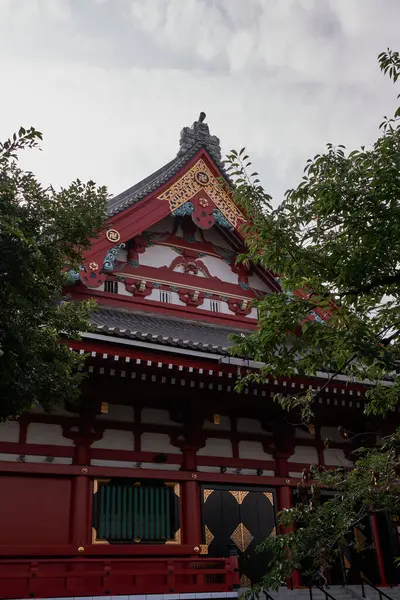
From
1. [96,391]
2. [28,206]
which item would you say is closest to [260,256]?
[28,206]

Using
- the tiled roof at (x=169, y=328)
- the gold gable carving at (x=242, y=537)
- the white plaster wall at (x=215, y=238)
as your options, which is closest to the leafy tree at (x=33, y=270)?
the tiled roof at (x=169, y=328)

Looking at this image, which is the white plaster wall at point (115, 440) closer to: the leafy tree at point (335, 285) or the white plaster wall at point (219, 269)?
the leafy tree at point (335, 285)

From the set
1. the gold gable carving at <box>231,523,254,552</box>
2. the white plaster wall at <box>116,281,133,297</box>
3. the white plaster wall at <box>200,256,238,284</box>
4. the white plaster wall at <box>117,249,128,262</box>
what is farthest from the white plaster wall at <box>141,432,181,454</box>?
Answer: the white plaster wall at <box>200,256,238,284</box>

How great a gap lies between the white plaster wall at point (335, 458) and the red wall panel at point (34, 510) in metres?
6.58

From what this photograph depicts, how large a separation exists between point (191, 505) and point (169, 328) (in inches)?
170

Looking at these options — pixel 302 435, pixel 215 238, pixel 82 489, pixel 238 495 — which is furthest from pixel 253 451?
pixel 215 238

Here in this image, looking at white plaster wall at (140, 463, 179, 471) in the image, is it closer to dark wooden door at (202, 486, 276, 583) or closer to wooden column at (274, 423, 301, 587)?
dark wooden door at (202, 486, 276, 583)

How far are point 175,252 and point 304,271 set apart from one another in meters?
9.78

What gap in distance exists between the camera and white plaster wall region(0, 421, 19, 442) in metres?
11.1

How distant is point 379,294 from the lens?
26.7 feet

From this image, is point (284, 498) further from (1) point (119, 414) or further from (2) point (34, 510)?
(2) point (34, 510)

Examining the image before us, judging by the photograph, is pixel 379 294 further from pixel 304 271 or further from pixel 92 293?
pixel 92 293

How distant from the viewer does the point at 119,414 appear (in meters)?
12.5

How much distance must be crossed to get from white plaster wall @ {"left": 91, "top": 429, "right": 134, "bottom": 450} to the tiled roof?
2.14 m
